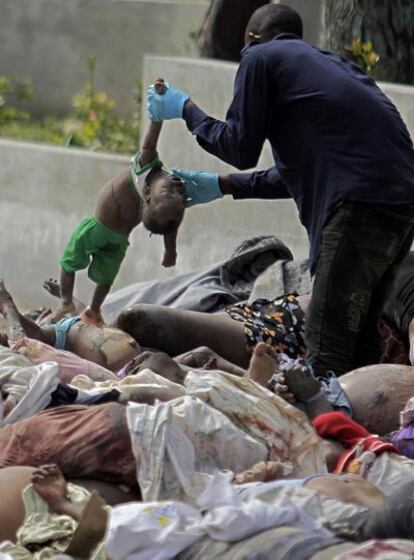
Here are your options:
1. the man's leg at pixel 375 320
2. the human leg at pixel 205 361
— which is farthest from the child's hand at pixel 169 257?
the man's leg at pixel 375 320

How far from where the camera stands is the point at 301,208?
7105 millimetres

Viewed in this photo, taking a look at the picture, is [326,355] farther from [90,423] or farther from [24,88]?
[24,88]

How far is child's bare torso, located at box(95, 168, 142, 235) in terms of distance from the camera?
25.5 feet

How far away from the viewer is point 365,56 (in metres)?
9.82

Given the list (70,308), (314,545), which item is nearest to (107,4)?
(70,308)

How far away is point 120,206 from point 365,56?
2577 millimetres

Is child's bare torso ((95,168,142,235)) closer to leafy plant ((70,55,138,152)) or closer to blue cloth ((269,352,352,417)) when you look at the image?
blue cloth ((269,352,352,417))

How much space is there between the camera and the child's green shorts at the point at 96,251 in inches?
313

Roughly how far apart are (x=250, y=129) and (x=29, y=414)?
5.66 ft

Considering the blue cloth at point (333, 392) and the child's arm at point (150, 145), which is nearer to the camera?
the blue cloth at point (333, 392)

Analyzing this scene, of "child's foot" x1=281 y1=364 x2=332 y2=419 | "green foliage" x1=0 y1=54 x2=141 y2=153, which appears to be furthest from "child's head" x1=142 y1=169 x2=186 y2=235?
"green foliage" x1=0 y1=54 x2=141 y2=153

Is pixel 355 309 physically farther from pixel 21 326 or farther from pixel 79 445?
pixel 79 445

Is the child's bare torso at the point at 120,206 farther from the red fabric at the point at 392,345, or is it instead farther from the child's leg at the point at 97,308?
the red fabric at the point at 392,345

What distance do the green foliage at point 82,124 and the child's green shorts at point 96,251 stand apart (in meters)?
3.40
